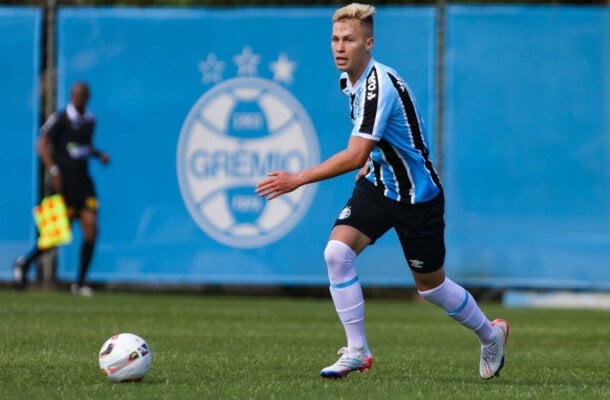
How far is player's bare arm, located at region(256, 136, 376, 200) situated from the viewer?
749 cm

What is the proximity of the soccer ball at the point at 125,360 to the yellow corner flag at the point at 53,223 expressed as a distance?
30.2 feet

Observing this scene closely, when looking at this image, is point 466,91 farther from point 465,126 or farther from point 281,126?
point 281,126

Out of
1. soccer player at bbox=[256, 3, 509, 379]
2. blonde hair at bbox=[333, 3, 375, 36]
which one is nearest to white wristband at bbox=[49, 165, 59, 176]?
soccer player at bbox=[256, 3, 509, 379]

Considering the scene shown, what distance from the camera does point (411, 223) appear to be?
8.02 metres

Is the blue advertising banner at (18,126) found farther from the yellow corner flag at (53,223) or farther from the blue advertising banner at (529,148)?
the blue advertising banner at (529,148)

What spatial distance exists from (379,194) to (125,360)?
162 centimetres

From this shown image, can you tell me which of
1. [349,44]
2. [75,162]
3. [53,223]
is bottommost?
[53,223]

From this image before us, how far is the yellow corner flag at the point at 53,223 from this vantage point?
16.7 m

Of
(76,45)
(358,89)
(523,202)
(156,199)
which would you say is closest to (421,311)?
(523,202)

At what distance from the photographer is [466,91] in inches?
643

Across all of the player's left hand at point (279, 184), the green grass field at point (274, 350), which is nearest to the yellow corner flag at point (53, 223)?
the green grass field at point (274, 350)

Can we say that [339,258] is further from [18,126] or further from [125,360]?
[18,126]

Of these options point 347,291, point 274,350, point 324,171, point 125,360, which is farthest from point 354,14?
point 274,350

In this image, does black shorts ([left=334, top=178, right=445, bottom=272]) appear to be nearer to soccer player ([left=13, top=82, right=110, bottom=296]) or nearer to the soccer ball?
the soccer ball
